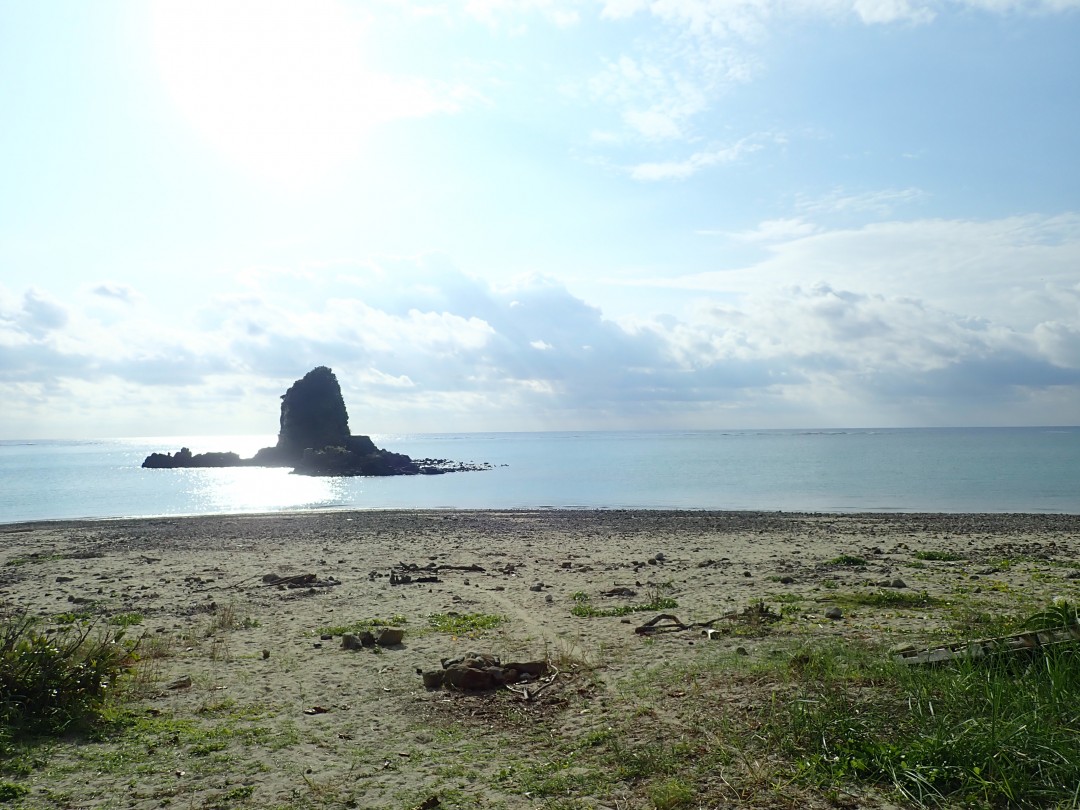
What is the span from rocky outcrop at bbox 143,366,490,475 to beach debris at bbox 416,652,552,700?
92.5 meters

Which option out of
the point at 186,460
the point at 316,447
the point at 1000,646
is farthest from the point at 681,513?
the point at 186,460

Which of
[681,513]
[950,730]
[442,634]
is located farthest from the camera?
[681,513]

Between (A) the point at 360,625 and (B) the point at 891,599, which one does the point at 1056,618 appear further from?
(A) the point at 360,625

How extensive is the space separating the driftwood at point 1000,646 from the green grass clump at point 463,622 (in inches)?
279

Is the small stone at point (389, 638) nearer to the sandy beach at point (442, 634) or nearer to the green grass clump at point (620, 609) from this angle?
the sandy beach at point (442, 634)

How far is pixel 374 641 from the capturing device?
38.4 feet

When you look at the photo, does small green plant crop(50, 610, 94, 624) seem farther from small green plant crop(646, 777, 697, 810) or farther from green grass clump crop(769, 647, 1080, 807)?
green grass clump crop(769, 647, 1080, 807)

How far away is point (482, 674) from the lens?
9.29 metres

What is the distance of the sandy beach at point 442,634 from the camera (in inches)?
263

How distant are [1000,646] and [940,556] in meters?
13.9

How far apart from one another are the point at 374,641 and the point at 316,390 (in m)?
118

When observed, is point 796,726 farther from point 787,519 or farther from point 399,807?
point 787,519

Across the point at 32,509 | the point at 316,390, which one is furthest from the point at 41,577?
the point at 316,390

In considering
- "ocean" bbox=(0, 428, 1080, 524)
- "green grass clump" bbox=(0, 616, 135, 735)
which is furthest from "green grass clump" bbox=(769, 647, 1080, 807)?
"ocean" bbox=(0, 428, 1080, 524)
